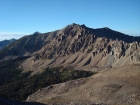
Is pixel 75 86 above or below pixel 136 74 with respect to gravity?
below

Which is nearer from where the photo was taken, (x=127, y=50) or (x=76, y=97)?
(x=76, y=97)

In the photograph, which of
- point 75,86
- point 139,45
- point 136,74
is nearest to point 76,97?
point 75,86

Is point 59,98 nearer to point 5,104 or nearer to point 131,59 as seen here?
point 5,104

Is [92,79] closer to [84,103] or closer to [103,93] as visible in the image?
[103,93]

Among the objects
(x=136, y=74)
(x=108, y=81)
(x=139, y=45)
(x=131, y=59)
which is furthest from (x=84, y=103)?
(x=139, y=45)

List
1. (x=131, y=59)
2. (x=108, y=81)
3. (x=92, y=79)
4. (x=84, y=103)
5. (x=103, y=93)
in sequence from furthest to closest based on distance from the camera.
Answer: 1. (x=131, y=59)
2. (x=92, y=79)
3. (x=108, y=81)
4. (x=103, y=93)
5. (x=84, y=103)

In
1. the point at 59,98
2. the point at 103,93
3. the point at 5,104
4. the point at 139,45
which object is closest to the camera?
the point at 5,104

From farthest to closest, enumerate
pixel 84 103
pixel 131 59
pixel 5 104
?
pixel 131 59, pixel 84 103, pixel 5 104

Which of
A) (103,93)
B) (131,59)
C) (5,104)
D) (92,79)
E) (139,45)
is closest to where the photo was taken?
(5,104)

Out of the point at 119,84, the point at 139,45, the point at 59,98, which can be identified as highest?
the point at 139,45
